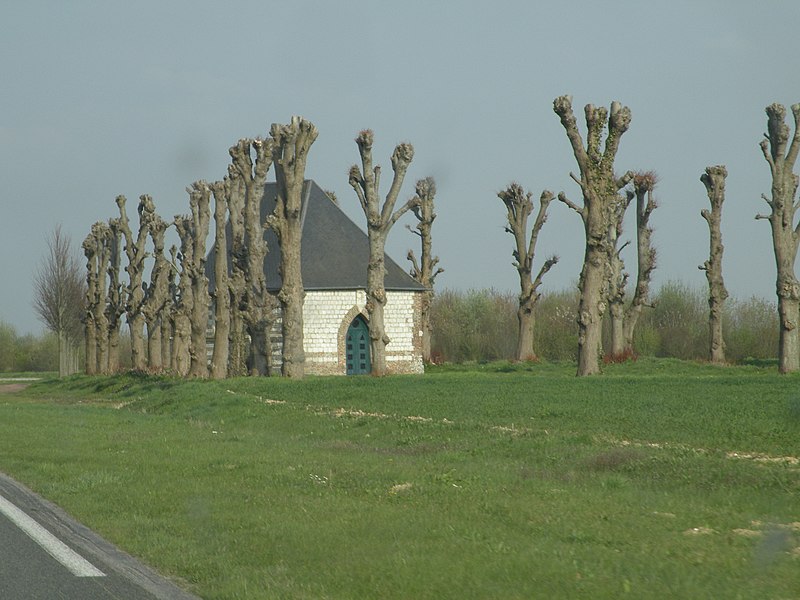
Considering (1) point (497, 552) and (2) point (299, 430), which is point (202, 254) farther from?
(1) point (497, 552)

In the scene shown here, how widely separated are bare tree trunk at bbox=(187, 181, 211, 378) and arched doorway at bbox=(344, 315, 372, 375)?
11334 mm

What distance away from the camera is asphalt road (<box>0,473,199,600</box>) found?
7.53 meters

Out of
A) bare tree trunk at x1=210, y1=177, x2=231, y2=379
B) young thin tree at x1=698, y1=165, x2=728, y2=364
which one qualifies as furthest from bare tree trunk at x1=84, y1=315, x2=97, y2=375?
young thin tree at x1=698, y1=165, x2=728, y2=364

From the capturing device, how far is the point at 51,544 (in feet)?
31.2

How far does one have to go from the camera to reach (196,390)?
104ft

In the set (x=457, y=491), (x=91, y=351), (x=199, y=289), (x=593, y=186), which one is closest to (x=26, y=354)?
(x=91, y=351)

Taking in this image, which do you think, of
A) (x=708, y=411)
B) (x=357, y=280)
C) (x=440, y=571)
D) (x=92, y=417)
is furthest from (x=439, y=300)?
(x=440, y=571)

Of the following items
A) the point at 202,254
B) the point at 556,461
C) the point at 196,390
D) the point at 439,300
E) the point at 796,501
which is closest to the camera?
the point at 796,501

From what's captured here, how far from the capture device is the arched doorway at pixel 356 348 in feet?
167

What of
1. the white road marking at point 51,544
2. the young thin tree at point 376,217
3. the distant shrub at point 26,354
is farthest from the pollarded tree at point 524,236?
the distant shrub at point 26,354

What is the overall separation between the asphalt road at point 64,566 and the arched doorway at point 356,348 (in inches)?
1560

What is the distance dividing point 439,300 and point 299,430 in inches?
2213

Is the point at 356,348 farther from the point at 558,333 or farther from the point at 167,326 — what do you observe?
the point at 558,333

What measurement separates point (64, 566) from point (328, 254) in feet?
143
